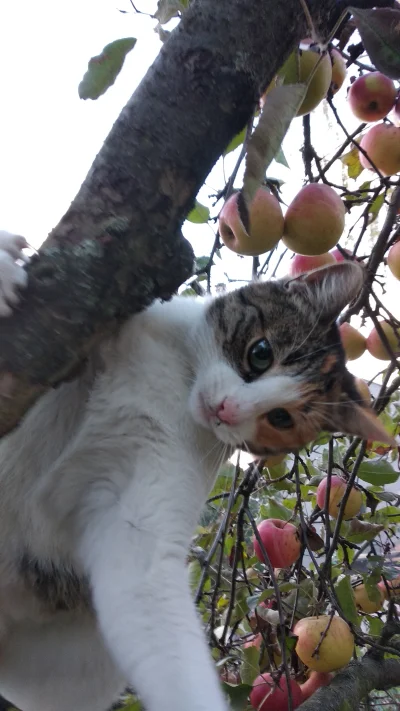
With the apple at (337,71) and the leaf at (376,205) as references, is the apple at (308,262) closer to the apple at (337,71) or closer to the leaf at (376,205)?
the leaf at (376,205)

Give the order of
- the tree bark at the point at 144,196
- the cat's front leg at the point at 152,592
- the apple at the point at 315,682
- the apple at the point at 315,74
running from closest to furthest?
1. the tree bark at the point at 144,196
2. the cat's front leg at the point at 152,592
3. the apple at the point at 315,74
4. the apple at the point at 315,682

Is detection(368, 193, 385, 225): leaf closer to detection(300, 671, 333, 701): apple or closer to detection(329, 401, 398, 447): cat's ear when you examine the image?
detection(329, 401, 398, 447): cat's ear

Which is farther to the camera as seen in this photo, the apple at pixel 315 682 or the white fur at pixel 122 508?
the apple at pixel 315 682

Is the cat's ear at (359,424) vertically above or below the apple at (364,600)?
above

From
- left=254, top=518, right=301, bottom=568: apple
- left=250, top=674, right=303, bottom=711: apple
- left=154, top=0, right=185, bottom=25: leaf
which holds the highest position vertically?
left=154, top=0, right=185, bottom=25: leaf

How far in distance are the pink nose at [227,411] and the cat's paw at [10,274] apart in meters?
0.38

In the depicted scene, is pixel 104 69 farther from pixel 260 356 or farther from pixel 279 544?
pixel 279 544

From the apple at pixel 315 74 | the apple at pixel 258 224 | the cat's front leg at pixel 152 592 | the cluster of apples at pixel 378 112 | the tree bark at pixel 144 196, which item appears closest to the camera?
the tree bark at pixel 144 196

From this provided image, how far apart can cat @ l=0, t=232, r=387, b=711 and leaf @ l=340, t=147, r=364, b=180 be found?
465 millimetres

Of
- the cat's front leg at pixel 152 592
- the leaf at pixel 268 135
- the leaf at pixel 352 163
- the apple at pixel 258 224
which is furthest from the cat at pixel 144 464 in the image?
the leaf at pixel 352 163

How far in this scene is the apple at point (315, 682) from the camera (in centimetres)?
122

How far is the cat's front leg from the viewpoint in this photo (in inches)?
27.6

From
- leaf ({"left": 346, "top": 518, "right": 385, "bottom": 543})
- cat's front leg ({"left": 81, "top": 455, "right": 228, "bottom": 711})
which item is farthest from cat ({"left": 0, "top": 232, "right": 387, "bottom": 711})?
leaf ({"left": 346, "top": 518, "right": 385, "bottom": 543})

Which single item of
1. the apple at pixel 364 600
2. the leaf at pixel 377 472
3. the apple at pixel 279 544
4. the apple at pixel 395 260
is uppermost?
the apple at pixel 395 260
